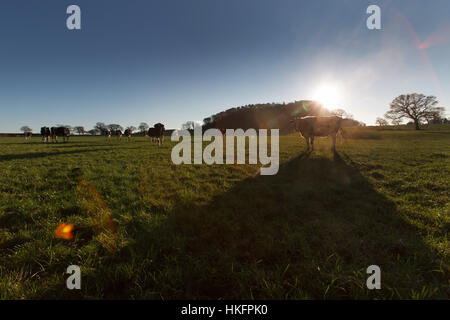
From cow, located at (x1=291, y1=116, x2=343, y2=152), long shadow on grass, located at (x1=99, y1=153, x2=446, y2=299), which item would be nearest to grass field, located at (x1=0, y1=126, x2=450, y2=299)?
long shadow on grass, located at (x1=99, y1=153, x2=446, y2=299)

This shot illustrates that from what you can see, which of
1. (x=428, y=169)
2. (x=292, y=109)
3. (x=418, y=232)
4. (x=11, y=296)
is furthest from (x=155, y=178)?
(x=292, y=109)

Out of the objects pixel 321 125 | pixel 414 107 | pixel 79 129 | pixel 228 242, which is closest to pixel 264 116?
pixel 414 107

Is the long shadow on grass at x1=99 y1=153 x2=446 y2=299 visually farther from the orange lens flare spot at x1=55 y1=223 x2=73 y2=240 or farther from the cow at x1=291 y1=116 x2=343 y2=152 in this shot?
the cow at x1=291 y1=116 x2=343 y2=152

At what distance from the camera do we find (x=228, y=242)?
9.15 feet

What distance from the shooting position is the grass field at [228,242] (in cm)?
200

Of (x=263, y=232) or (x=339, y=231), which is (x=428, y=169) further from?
(x=263, y=232)

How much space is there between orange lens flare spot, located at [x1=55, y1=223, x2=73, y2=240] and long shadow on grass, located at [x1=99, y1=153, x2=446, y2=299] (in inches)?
44.3

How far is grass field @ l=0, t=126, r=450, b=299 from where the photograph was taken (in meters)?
2.00

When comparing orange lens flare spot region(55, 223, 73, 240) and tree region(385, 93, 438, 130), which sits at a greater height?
tree region(385, 93, 438, 130)

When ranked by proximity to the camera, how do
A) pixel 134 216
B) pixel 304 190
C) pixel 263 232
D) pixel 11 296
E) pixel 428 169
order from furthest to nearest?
pixel 428 169, pixel 304 190, pixel 134 216, pixel 263 232, pixel 11 296

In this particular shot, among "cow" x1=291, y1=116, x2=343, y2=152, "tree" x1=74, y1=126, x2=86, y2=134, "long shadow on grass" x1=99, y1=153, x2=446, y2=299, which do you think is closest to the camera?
"long shadow on grass" x1=99, y1=153, x2=446, y2=299

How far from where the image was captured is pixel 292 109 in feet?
303

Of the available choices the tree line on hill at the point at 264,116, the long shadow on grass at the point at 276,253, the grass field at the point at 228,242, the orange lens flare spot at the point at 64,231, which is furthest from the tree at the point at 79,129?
the long shadow on grass at the point at 276,253
